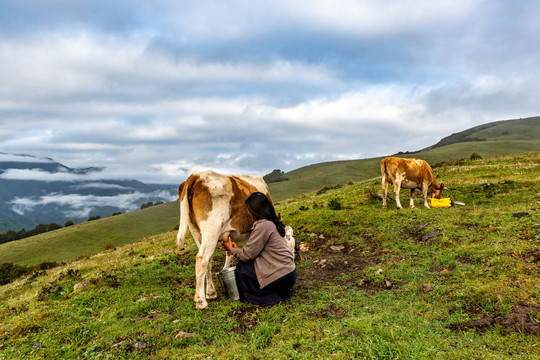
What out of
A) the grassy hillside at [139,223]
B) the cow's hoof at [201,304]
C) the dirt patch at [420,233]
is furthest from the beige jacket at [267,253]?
the grassy hillside at [139,223]

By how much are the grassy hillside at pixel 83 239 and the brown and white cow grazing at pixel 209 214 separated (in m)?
44.1

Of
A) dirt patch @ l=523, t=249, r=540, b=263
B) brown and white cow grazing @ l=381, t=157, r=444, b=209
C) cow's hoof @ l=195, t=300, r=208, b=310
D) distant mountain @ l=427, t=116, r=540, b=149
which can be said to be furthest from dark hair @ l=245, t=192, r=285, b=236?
distant mountain @ l=427, t=116, r=540, b=149

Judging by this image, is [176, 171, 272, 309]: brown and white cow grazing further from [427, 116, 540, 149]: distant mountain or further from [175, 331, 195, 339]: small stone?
[427, 116, 540, 149]: distant mountain

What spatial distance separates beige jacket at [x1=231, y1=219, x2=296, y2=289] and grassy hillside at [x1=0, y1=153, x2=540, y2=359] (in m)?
0.77

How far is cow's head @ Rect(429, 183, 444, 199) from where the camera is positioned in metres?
19.4

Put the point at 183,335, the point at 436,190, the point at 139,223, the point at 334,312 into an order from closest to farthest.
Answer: the point at 183,335, the point at 334,312, the point at 436,190, the point at 139,223

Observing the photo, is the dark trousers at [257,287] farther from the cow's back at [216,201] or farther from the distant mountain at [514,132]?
the distant mountain at [514,132]

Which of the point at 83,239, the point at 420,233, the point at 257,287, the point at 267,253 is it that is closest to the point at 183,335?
the point at 257,287

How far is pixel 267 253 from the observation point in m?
7.39


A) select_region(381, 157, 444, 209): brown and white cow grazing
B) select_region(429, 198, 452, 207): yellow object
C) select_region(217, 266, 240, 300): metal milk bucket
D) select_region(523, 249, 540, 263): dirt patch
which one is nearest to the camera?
select_region(523, 249, 540, 263): dirt patch

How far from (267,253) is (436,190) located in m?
16.4

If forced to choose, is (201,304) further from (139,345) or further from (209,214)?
(209,214)

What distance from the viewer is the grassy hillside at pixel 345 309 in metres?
4.94

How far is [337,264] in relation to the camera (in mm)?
10641
